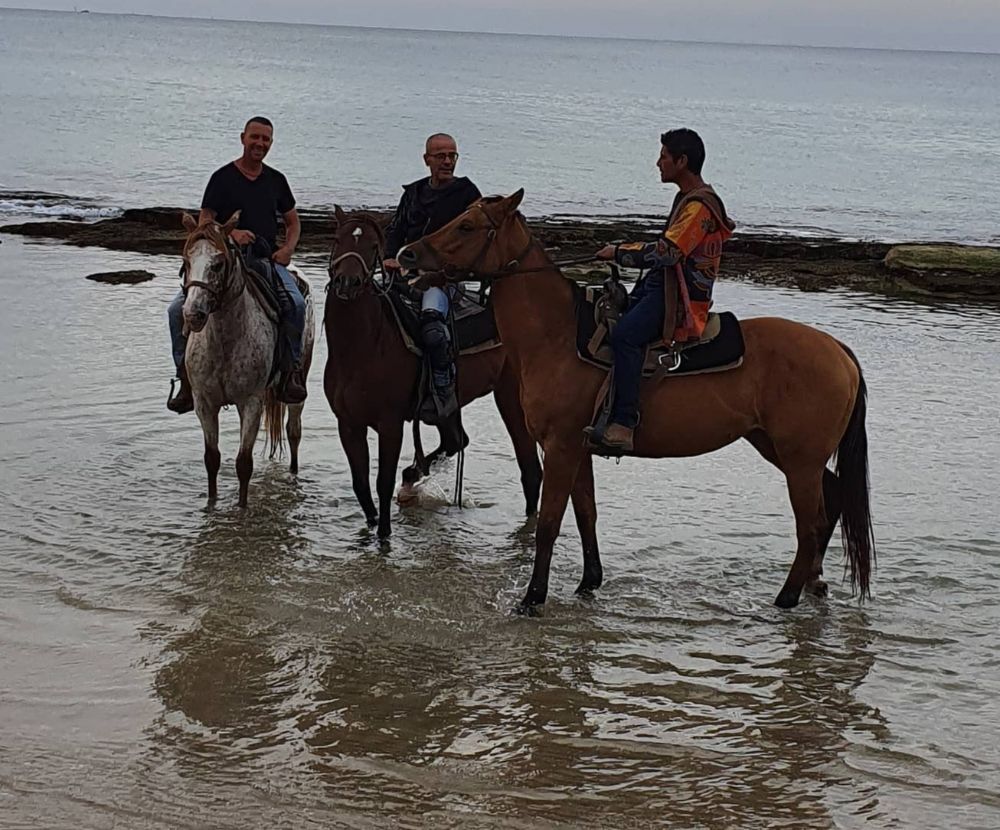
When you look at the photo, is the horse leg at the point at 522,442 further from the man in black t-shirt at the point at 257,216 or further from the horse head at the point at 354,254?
the horse head at the point at 354,254

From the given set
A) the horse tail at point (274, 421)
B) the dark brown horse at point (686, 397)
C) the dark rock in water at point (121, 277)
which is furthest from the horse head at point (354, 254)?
the dark rock in water at point (121, 277)

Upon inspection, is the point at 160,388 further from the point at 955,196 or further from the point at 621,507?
the point at 955,196

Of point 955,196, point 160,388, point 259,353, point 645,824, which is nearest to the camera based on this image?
point 645,824

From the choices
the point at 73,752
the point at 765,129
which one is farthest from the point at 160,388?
the point at 765,129

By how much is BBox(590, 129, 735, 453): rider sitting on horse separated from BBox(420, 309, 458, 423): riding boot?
1703 mm

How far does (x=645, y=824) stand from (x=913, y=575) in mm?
3689

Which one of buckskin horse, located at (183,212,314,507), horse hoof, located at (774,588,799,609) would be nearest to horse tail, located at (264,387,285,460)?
buckskin horse, located at (183,212,314,507)

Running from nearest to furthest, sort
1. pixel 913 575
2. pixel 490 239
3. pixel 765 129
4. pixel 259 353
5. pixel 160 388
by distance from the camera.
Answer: pixel 490 239 < pixel 913 575 < pixel 259 353 < pixel 160 388 < pixel 765 129

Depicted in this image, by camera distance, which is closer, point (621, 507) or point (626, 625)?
point (626, 625)

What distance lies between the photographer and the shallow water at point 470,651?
5.40m

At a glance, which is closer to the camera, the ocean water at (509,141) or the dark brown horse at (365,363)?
the dark brown horse at (365,363)

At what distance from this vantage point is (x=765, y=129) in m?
77.4

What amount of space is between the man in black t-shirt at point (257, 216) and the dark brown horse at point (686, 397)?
2179 mm

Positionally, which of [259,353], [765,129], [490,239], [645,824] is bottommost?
[645,824]
